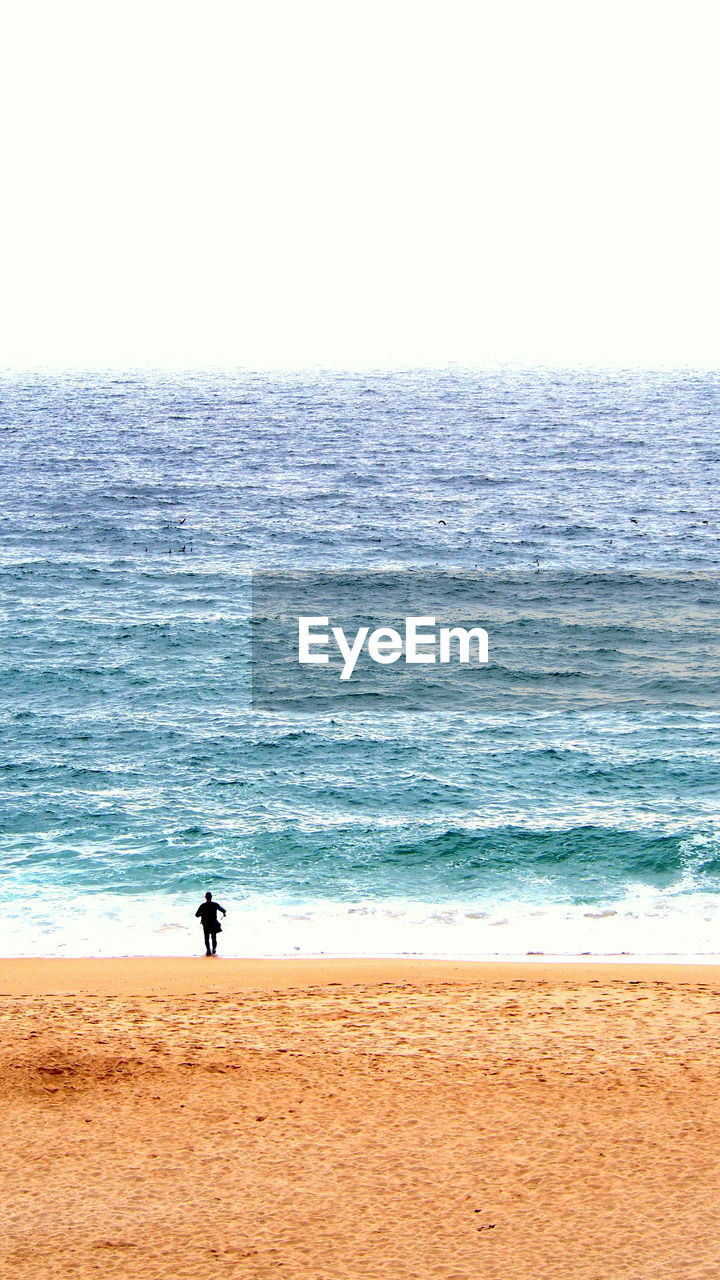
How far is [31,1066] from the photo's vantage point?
21.0 metres

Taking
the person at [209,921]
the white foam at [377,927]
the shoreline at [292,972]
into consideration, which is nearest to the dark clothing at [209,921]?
the person at [209,921]

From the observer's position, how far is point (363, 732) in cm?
4288

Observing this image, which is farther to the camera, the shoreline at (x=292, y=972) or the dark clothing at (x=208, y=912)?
the dark clothing at (x=208, y=912)

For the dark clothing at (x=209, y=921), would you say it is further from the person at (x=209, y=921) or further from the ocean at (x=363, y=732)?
the ocean at (x=363, y=732)

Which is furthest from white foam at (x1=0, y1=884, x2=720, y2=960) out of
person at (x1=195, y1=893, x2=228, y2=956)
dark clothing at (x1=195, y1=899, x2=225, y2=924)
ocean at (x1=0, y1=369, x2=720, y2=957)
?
dark clothing at (x1=195, y1=899, x2=225, y2=924)

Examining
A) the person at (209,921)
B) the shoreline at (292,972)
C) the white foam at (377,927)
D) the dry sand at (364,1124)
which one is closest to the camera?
the dry sand at (364,1124)

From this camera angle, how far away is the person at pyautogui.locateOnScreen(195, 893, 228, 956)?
26.6 m

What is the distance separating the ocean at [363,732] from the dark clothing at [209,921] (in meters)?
0.83

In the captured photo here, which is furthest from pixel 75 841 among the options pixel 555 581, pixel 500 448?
pixel 500 448

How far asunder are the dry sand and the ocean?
4.30m

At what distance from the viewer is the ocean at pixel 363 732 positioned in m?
30.3

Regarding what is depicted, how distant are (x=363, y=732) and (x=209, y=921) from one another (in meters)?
16.7

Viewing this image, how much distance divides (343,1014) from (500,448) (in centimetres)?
9160

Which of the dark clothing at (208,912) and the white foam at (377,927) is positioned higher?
the dark clothing at (208,912)
